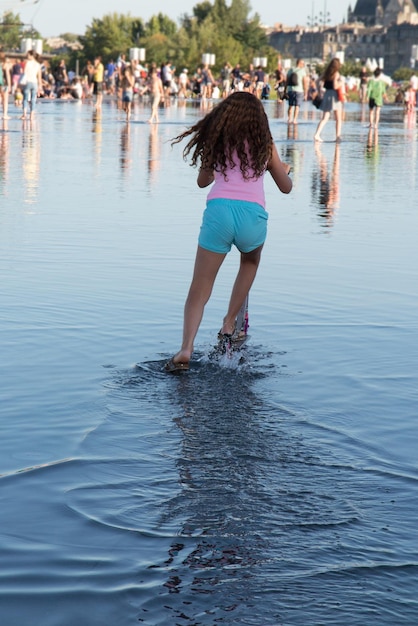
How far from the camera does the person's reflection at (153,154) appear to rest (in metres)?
16.4

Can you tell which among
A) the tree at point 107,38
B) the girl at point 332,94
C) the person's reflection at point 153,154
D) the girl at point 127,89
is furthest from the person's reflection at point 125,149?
the tree at point 107,38

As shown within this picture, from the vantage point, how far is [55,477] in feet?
13.4

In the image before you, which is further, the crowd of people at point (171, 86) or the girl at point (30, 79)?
the girl at point (30, 79)

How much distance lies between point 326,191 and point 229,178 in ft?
28.4

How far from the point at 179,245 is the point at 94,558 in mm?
6283

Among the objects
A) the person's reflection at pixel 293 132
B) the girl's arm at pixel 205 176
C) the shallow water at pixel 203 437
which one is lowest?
the shallow water at pixel 203 437

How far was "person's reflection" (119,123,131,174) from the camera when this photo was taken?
675 inches

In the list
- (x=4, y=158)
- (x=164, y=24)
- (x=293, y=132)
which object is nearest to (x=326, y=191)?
(x=4, y=158)

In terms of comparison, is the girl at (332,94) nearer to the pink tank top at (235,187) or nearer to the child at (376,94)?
the child at (376,94)

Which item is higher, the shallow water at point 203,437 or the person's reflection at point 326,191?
the person's reflection at point 326,191

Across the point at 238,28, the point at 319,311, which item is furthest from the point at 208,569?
the point at 238,28

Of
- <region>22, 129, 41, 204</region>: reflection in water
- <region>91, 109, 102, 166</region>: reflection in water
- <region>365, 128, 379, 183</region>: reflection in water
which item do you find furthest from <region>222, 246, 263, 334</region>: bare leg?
<region>91, 109, 102, 166</region>: reflection in water

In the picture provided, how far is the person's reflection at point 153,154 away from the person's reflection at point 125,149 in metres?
0.32

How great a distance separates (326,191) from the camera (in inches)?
562
